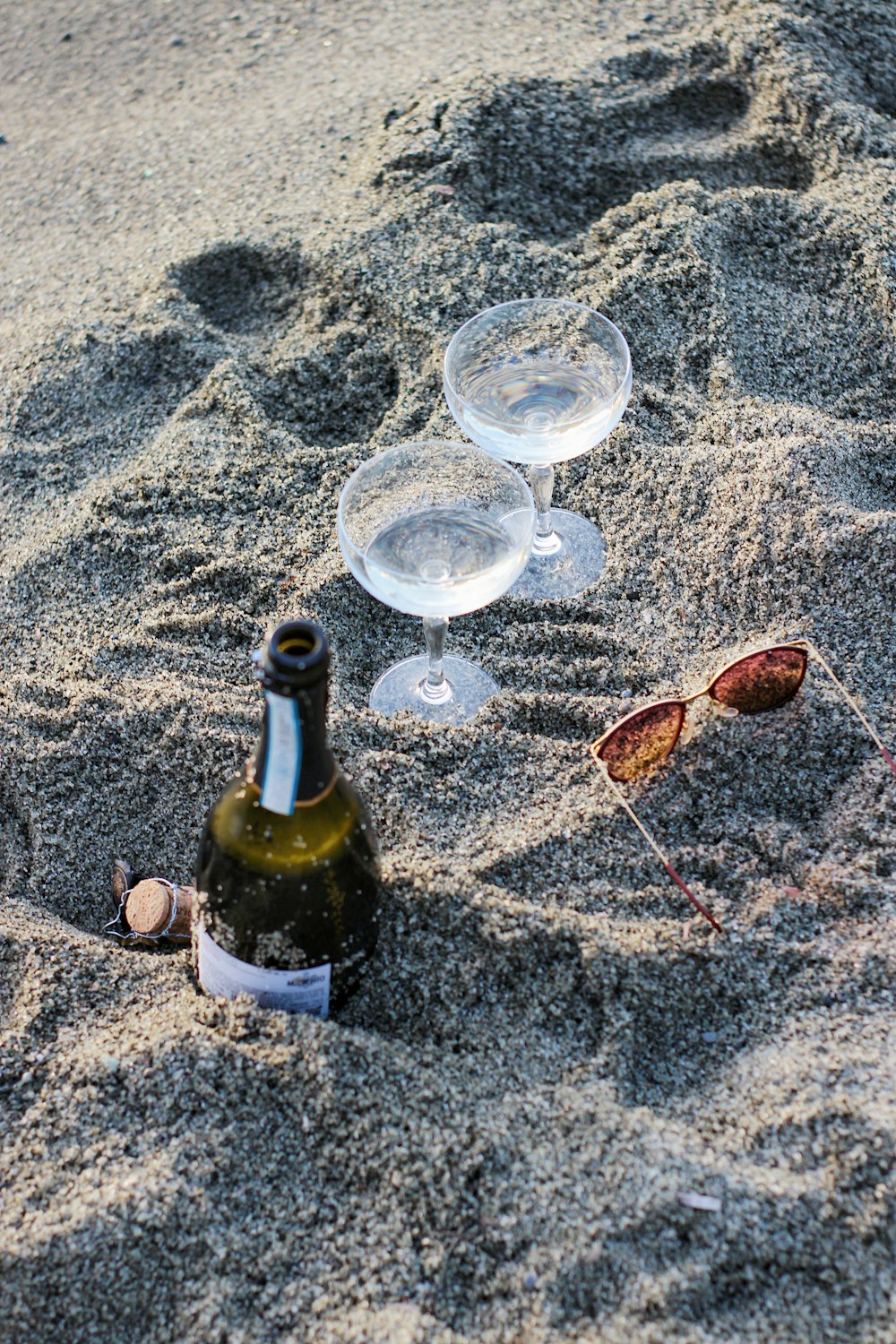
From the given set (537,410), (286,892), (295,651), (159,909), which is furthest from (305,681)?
(537,410)

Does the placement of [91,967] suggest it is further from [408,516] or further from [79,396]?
[79,396]

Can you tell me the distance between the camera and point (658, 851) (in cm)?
174

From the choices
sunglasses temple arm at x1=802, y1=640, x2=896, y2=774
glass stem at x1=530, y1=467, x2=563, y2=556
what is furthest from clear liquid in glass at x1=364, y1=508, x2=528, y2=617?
sunglasses temple arm at x1=802, y1=640, x2=896, y2=774

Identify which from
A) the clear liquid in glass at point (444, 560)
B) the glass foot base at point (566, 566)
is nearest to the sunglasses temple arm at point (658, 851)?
the clear liquid in glass at point (444, 560)

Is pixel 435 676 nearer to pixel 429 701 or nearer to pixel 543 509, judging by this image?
pixel 429 701

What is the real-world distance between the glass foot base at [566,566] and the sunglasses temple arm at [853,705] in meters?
0.44

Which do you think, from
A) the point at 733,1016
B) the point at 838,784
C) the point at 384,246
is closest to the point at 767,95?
the point at 384,246

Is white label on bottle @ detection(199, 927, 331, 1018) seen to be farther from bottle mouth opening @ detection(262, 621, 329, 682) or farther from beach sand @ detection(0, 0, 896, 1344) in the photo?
bottle mouth opening @ detection(262, 621, 329, 682)

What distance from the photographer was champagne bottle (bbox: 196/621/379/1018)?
59.1 inches

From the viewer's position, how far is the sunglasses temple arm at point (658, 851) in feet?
5.45

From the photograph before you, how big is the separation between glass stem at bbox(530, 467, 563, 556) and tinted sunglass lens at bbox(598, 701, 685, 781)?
566 millimetres

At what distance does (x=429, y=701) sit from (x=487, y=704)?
0.33ft

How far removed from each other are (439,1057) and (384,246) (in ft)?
6.96

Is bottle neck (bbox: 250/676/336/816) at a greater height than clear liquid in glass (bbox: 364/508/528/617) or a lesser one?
greater
